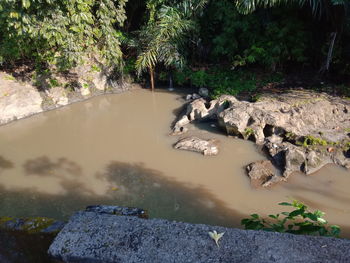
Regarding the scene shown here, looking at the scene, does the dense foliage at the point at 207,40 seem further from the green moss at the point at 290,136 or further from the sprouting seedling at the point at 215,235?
the sprouting seedling at the point at 215,235

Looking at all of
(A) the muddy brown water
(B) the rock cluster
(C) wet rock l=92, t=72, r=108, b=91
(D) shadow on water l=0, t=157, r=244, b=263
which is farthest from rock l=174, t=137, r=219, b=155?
(C) wet rock l=92, t=72, r=108, b=91

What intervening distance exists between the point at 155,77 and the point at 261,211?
5.84 metres

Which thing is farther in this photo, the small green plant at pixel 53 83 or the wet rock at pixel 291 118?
the small green plant at pixel 53 83

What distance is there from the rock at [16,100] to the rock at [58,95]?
286mm

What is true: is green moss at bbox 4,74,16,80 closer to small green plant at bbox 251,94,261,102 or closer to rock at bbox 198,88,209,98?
rock at bbox 198,88,209,98

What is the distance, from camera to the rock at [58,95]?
7.83 metres

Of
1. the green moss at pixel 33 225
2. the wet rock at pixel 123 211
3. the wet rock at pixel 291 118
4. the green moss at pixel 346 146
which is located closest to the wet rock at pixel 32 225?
the green moss at pixel 33 225

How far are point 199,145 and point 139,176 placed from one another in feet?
4.23

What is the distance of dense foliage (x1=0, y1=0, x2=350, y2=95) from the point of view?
23.4 ft

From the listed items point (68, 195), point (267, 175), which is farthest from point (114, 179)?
point (267, 175)

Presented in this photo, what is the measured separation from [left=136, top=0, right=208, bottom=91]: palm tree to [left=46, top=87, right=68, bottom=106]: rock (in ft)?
6.88

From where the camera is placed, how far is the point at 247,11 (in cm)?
735

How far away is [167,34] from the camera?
796 cm

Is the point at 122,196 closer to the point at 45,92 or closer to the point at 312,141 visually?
the point at 312,141
